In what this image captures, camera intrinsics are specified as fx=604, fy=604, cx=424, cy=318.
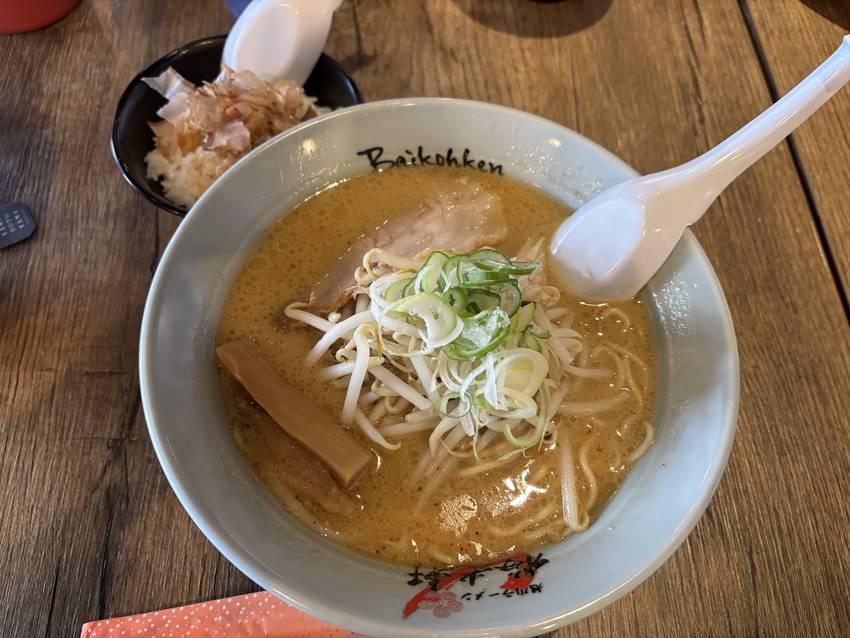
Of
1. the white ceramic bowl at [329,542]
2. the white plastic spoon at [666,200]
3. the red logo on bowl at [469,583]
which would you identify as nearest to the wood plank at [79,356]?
the white ceramic bowl at [329,542]

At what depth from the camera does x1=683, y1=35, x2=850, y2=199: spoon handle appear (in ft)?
3.67

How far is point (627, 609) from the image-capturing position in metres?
1.20

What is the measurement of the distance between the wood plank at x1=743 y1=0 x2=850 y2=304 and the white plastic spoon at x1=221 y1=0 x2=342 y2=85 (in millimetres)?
1372

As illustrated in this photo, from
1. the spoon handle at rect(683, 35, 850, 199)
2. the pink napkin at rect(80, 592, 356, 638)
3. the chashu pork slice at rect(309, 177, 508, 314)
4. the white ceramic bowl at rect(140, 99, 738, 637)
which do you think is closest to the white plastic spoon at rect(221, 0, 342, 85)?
the white ceramic bowl at rect(140, 99, 738, 637)

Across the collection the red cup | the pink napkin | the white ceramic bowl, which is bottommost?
the pink napkin

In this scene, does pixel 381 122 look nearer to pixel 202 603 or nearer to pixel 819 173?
pixel 202 603

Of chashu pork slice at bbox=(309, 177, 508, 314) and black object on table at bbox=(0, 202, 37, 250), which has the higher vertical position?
chashu pork slice at bbox=(309, 177, 508, 314)

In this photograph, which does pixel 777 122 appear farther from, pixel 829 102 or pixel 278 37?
pixel 278 37

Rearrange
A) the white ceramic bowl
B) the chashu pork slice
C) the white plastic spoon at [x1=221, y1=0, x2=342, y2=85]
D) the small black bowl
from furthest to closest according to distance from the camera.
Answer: the white plastic spoon at [x1=221, y1=0, x2=342, y2=85]
the small black bowl
the chashu pork slice
the white ceramic bowl

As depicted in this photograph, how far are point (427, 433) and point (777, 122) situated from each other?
2.99 ft

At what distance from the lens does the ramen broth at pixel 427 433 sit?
112cm

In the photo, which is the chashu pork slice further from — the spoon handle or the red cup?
the red cup

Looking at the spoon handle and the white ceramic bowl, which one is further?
the spoon handle

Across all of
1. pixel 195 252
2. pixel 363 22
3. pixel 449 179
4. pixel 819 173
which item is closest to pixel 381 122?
pixel 449 179
